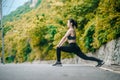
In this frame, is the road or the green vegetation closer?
the road

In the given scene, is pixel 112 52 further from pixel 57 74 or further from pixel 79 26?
pixel 79 26

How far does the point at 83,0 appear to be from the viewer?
2458 centimetres

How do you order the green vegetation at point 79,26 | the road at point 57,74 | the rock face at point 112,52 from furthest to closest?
the green vegetation at point 79,26 < the rock face at point 112,52 < the road at point 57,74

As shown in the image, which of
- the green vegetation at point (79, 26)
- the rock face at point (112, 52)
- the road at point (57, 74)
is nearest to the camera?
the road at point (57, 74)

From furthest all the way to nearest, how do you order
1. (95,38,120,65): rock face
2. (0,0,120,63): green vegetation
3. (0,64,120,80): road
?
(0,0,120,63): green vegetation → (95,38,120,65): rock face → (0,64,120,80): road

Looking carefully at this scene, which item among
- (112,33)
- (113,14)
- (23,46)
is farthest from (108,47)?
(23,46)

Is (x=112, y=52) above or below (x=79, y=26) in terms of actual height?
below

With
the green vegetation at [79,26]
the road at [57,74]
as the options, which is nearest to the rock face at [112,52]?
the green vegetation at [79,26]

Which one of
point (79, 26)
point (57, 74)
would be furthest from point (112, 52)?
point (79, 26)

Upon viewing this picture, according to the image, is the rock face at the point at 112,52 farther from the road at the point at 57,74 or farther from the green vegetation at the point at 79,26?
the road at the point at 57,74

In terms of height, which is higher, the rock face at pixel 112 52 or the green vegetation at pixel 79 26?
the green vegetation at pixel 79 26

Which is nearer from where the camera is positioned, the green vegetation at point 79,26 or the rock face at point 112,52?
the rock face at point 112,52

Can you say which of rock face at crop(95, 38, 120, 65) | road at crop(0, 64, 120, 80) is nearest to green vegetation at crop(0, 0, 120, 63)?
rock face at crop(95, 38, 120, 65)

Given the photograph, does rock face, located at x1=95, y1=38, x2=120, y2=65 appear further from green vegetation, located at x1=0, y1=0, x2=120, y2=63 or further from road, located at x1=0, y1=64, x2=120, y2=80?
road, located at x1=0, y1=64, x2=120, y2=80
